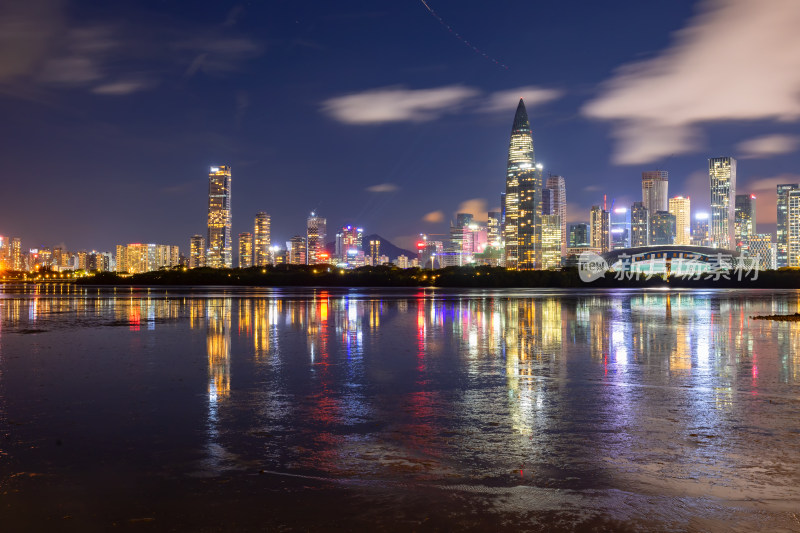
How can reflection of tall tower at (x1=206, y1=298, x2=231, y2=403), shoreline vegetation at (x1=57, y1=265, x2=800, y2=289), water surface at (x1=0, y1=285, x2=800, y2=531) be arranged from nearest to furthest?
water surface at (x1=0, y1=285, x2=800, y2=531), reflection of tall tower at (x1=206, y1=298, x2=231, y2=403), shoreline vegetation at (x1=57, y1=265, x2=800, y2=289)

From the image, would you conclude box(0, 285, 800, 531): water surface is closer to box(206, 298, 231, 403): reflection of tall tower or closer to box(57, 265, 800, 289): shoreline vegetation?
box(206, 298, 231, 403): reflection of tall tower

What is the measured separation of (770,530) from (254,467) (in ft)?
17.5

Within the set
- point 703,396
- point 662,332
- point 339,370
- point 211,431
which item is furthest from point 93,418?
point 662,332

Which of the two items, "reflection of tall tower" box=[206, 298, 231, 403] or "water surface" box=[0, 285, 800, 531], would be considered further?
"reflection of tall tower" box=[206, 298, 231, 403]

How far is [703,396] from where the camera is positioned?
460 inches

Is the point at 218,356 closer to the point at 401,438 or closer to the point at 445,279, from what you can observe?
the point at 401,438

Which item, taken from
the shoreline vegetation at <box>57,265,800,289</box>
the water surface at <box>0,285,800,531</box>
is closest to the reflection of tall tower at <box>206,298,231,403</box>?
the water surface at <box>0,285,800,531</box>

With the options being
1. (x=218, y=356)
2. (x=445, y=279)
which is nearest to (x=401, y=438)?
(x=218, y=356)

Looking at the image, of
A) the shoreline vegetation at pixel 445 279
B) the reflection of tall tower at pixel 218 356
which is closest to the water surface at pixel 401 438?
the reflection of tall tower at pixel 218 356

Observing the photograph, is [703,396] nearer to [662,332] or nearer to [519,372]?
[519,372]

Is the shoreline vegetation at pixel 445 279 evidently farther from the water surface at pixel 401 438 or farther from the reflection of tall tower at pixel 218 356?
the water surface at pixel 401 438

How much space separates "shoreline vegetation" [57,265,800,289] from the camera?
106 m

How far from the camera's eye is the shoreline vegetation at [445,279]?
10581 cm

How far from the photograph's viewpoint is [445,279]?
4493 inches
